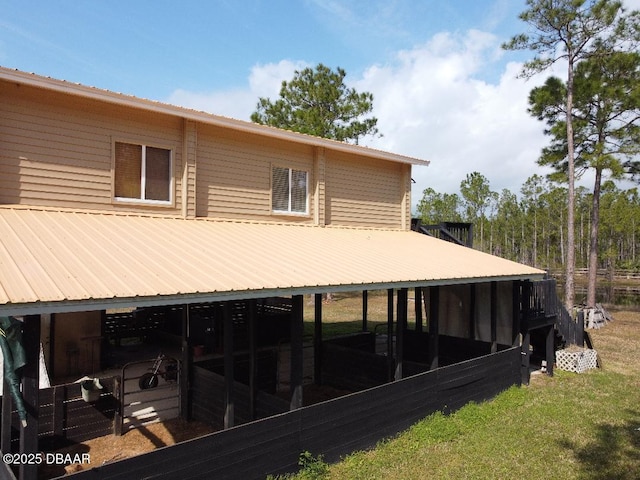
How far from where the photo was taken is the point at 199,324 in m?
15.3

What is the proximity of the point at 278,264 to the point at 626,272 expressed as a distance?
56.3 m

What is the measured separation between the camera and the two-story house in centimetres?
585

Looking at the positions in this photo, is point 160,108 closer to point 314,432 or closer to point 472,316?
point 314,432

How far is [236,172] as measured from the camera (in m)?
11.5

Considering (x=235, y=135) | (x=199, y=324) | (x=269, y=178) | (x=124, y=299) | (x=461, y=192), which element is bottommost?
(x=199, y=324)

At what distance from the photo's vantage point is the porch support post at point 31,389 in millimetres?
4691

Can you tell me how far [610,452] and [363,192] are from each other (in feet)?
30.4

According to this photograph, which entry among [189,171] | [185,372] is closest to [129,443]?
[185,372]

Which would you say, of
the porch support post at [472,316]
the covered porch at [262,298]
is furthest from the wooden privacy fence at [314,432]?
the porch support post at [472,316]

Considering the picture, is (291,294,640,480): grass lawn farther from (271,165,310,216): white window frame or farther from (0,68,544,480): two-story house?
(271,165,310,216): white window frame

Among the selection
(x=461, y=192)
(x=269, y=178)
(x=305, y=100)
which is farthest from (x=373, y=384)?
(x=461, y=192)

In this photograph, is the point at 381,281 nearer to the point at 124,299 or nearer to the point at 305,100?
the point at 124,299

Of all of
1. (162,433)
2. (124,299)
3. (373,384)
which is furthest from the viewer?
(373,384)

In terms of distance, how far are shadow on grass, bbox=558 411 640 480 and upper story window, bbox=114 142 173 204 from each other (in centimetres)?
968
